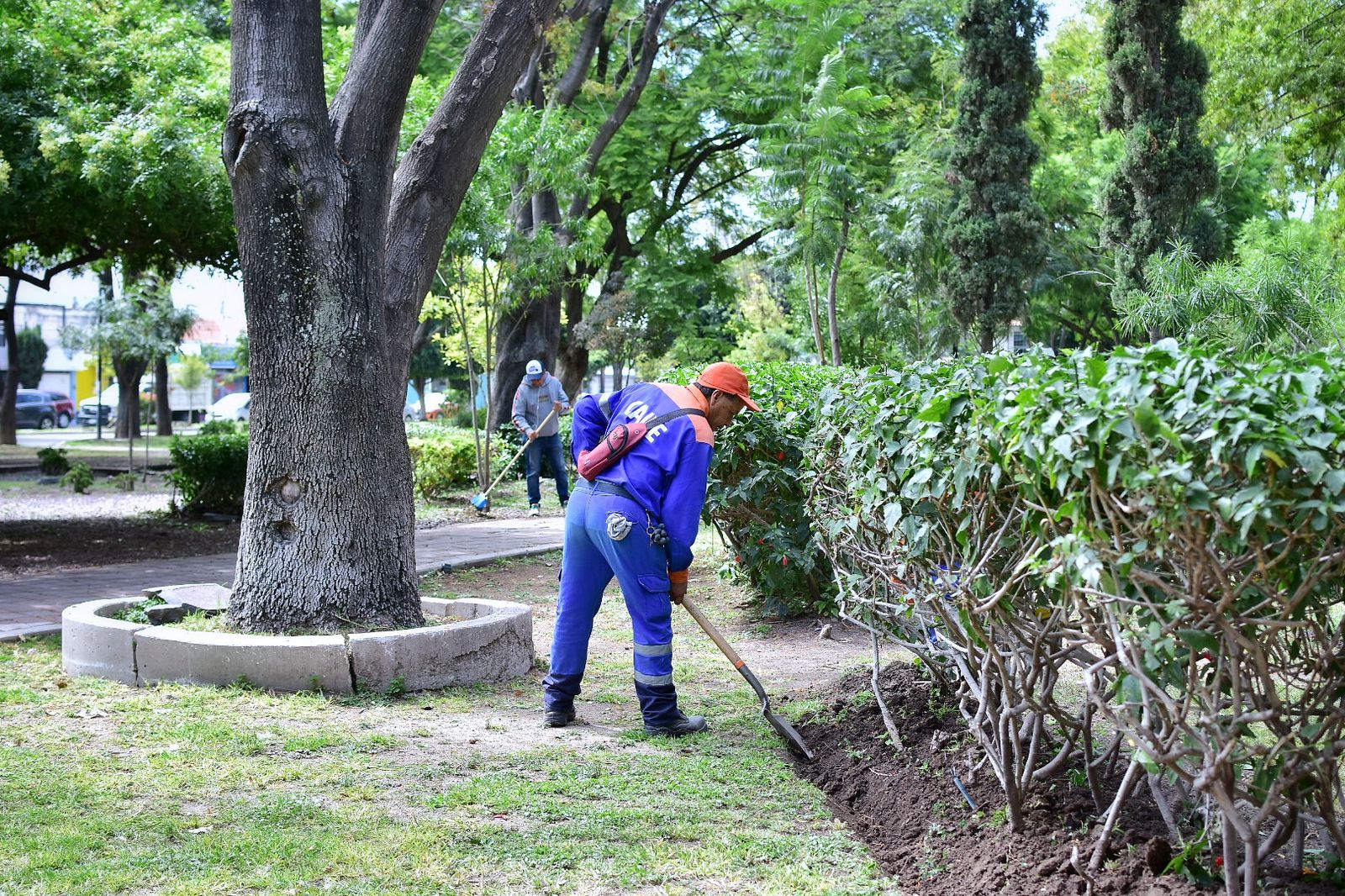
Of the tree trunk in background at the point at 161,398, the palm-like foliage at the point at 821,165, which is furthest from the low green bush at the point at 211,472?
the tree trunk in background at the point at 161,398

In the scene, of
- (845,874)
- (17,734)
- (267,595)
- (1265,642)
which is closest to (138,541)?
(267,595)

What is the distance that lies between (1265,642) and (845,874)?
58.6 inches

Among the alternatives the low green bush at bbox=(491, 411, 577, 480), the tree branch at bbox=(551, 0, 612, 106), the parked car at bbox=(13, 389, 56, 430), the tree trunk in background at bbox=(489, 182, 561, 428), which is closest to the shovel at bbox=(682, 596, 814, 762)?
the low green bush at bbox=(491, 411, 577, 480)

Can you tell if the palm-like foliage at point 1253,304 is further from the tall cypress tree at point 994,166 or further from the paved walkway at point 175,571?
the tall cypress tree at point 994,166

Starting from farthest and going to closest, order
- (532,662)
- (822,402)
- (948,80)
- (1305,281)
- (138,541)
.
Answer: (948,80) → (138,541) → (1305,281) → (532,662) → (822,402)

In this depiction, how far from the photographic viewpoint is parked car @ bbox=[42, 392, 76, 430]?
51.8m

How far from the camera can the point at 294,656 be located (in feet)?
19.3

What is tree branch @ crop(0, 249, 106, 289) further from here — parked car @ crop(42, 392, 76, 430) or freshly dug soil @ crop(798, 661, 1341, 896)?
parked car @ crop(42, 392, 76, 430)

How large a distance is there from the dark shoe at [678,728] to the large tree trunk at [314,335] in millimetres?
1692

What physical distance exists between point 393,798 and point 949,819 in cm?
196

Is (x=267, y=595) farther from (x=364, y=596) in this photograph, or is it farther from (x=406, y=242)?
(x=406, y=242)

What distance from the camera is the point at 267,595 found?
6.30 meters

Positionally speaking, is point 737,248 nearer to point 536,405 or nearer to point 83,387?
point 536,405

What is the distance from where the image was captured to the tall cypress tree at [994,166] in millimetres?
20016
